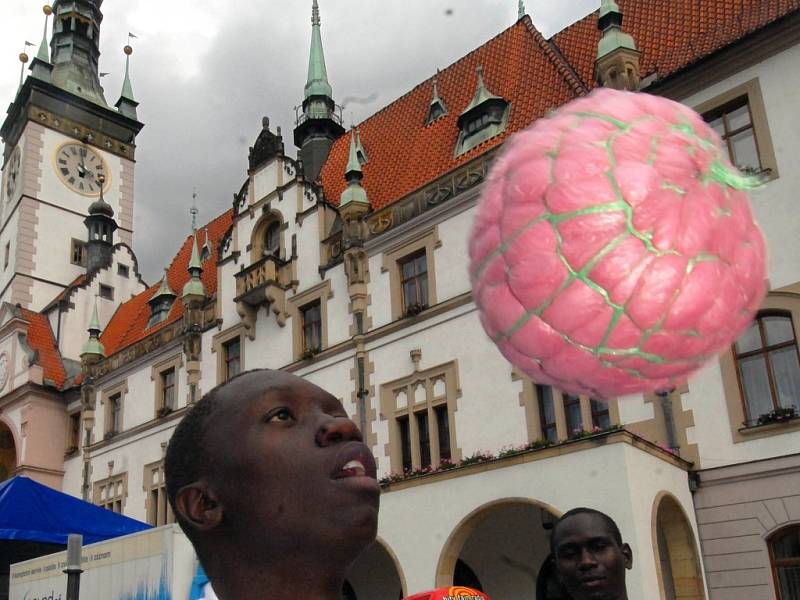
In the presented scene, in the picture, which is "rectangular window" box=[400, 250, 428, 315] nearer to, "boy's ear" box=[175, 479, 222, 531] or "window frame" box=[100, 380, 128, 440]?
"window frame" box=[100, 380, 128, 440]

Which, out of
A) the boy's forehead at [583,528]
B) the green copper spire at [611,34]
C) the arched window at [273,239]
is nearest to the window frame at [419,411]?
the arched window at [273,239]

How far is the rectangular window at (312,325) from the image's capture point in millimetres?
21000

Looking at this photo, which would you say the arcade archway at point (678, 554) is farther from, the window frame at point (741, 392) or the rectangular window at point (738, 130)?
the rectangular window at point (738, 130)

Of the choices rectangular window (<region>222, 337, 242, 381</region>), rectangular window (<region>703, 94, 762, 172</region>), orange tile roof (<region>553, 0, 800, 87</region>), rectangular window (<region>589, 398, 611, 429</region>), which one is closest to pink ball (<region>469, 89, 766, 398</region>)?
rectangular window (<region>703, 94, 762, 172</region>)

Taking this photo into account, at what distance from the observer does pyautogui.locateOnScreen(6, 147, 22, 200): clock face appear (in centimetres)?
3950

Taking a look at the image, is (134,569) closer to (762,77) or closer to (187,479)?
(187,479)

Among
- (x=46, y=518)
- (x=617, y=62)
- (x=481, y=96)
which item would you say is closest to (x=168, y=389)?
(x=481, y=96)

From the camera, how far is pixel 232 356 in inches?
931

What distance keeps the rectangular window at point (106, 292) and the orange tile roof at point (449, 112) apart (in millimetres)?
13587

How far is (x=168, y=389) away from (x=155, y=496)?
3.22m

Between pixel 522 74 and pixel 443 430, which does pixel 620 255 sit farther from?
pixel 522 74

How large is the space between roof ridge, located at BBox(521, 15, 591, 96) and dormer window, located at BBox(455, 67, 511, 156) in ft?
4.83

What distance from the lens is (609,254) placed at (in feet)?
8.63

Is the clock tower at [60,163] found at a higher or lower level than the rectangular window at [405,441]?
higher
